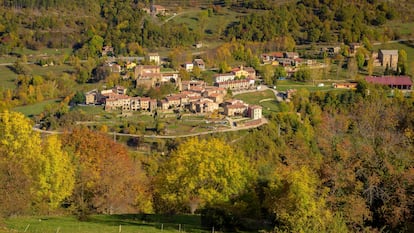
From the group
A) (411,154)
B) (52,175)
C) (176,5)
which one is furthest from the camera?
(176,5)

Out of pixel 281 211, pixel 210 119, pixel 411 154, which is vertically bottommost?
pixel 210 119

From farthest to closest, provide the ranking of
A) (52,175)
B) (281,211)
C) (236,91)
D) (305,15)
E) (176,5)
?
(176,5) → (305,15) → (236,91) → (52,175) → (281,211)

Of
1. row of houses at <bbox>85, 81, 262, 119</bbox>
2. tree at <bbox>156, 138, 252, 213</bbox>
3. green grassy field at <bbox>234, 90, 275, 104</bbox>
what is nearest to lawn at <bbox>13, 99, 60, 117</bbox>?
row of houses at <bbox>85, 81, 262, 119</bbox>

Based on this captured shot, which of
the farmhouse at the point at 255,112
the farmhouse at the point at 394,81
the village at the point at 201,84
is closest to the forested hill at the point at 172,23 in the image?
the village at the point at 201,84

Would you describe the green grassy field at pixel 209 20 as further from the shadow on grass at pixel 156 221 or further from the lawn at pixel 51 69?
the shadow on grass at pixel 156 221

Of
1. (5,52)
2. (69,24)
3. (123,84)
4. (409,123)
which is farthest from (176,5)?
(409,123)

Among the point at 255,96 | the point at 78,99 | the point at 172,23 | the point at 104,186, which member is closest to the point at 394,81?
the point at 255,96

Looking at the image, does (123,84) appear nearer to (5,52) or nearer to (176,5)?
(5,52)
